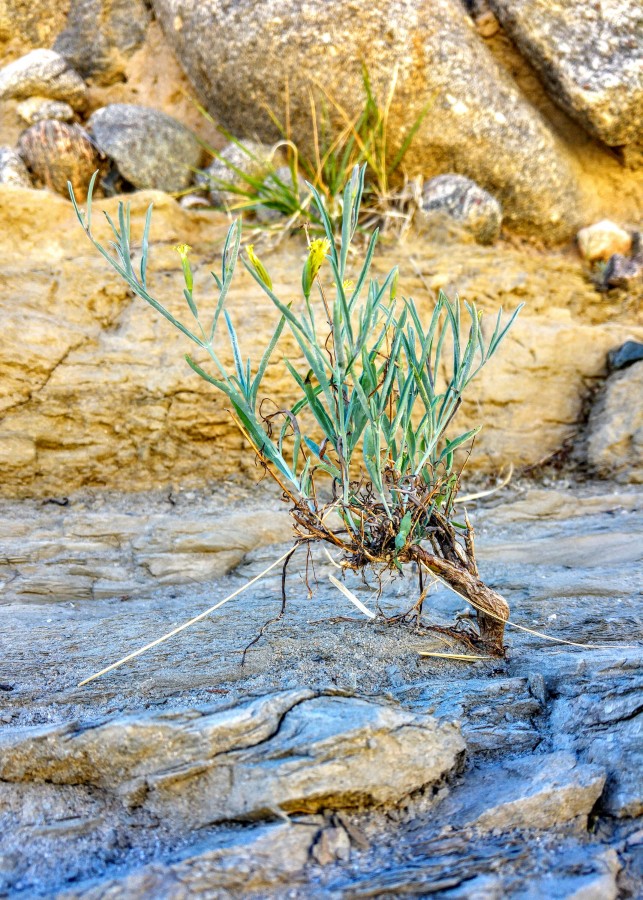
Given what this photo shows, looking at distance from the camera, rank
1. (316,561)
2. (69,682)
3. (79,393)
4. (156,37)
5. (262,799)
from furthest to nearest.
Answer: (156,37) → (79,393) → (316,561) → (69,682) → (262,799)

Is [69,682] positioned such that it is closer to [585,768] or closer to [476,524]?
[585,768]

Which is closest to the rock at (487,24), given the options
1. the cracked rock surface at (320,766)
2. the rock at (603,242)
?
the rock at (603,242)

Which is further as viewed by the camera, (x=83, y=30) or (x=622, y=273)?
(x=83, y=30)

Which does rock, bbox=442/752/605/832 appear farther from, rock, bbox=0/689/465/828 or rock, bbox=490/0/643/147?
rock, bbox=490/0/643/147

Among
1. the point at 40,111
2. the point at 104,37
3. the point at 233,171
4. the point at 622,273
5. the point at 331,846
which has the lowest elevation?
the point at 331,846

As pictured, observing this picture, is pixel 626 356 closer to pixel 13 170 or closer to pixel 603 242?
pixel 603 242

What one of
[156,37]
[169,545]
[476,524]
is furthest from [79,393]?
[156,37]

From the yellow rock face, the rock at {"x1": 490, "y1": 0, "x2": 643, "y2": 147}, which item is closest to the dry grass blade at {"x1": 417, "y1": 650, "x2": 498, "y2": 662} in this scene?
the yellow rock face

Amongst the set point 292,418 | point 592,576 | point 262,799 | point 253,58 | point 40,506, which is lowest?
point 40,506

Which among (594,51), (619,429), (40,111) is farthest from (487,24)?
(619,429)
